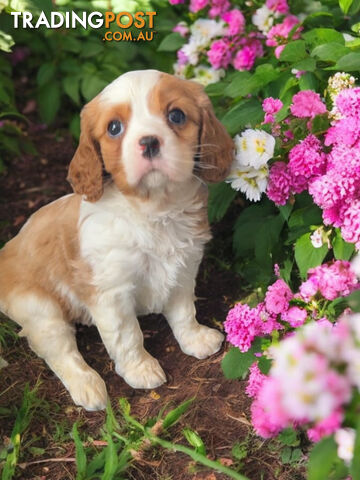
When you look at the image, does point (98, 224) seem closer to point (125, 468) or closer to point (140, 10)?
point (125, 468)

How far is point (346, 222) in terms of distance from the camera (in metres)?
2.55

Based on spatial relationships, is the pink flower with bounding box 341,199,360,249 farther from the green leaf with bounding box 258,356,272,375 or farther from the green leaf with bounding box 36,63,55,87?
the green leaf with bounding box 36,63,55,87

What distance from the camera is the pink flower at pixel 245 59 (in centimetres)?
368

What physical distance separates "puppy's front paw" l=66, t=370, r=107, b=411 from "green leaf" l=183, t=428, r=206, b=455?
442mm

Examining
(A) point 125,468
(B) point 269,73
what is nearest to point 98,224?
(A) point 125,468

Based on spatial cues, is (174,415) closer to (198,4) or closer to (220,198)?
(220,198)

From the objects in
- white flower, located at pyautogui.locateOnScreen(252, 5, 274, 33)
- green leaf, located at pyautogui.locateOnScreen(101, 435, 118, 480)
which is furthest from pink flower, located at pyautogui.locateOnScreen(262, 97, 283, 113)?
green leaf, located at pyautogui.locateOnScreen(101, 435, 118, 480)

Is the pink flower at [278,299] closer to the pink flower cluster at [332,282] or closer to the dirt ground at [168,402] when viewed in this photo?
the pink flower cluster at [332,282]

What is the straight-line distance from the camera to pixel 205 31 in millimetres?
3900

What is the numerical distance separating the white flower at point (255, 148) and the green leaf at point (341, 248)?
0.44m

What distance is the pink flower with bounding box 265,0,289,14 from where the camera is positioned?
3.63 metres

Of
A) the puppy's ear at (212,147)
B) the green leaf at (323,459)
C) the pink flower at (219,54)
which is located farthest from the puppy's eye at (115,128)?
the pink flower at (219,54)

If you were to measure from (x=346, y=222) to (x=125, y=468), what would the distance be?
1.29 metres

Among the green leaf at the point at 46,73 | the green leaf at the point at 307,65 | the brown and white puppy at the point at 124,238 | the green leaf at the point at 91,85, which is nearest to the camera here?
the brown and white puppy at the point at 124,238
